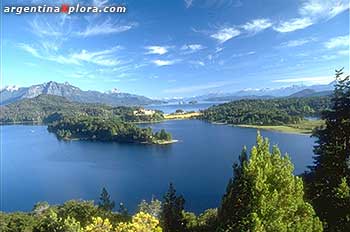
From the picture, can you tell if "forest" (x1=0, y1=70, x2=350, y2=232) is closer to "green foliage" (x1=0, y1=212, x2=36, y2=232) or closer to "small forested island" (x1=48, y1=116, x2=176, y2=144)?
"green foliage" (x1=0, y1=212, x2=36, y2=232)

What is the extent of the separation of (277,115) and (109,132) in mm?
50954

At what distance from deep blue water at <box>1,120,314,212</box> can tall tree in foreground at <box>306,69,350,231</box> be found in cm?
2557

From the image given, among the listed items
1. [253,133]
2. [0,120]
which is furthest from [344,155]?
[0,120]

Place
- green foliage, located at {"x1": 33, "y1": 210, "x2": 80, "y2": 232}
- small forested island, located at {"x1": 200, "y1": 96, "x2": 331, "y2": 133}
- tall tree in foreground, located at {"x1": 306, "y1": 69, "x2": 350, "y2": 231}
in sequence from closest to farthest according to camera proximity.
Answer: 1. tall tree in foreground, located at {"x1": 306, "y1": 69, "x2": 350, "y2": 231}
2. green foliage, located at {"x1": 33, "y1": 210, "x2": 80, "y2": 232}
3. small forested island, located at {"x1": 200, "y1": 96, "x2": 331, "y2": 133}

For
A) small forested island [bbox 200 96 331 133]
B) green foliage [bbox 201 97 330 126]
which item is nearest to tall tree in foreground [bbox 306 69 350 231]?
small forested island [bbox 200 96 331 133]

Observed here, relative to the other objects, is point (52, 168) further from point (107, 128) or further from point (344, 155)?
point (344, 155)

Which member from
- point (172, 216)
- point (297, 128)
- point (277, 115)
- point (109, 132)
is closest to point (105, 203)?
point (172, 216)

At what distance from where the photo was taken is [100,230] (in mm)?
10555

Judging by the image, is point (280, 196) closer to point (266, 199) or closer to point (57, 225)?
point (266, 199)

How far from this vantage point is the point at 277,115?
120 metres

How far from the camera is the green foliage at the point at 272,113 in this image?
4643 inches

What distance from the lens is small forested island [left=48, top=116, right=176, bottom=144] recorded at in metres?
95.8

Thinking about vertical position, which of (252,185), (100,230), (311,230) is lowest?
(311,230)

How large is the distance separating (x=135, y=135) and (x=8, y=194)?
48382 millimetres
